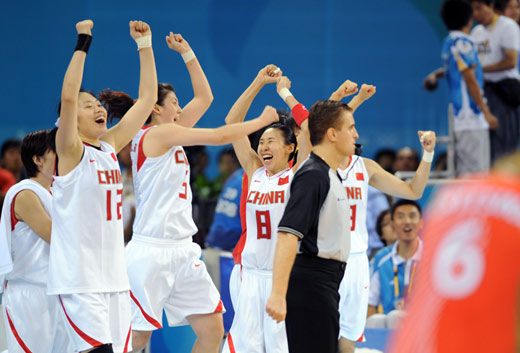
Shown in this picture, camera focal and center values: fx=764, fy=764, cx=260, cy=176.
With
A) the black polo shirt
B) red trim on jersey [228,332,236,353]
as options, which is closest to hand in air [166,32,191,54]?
the black polo shirt

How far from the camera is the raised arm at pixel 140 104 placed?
4.48 metres

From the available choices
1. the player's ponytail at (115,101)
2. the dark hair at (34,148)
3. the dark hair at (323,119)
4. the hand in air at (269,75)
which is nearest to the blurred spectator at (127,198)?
the player's ponytail at (115,101)

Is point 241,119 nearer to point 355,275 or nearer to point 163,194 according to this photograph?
point 163,194

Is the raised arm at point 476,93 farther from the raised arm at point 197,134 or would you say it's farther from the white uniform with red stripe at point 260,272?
the raised arm at point 197,134

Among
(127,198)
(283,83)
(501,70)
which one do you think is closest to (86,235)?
(283,83)

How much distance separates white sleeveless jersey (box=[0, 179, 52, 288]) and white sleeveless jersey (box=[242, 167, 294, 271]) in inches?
49.2

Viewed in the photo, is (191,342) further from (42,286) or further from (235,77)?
(235,77)

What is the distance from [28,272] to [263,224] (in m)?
1.47

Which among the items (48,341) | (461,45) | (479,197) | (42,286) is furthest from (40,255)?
(461,45)

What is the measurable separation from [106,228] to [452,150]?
566 centimetres

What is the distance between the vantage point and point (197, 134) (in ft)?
14.4

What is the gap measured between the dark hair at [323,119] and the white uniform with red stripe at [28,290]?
5.80ft

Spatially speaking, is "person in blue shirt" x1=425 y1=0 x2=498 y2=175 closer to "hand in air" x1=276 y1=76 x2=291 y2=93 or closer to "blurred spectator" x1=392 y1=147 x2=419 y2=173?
"blurred spectator" x1=392 y1=147 x2=419 y2=173

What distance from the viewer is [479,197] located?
133 centimetres
